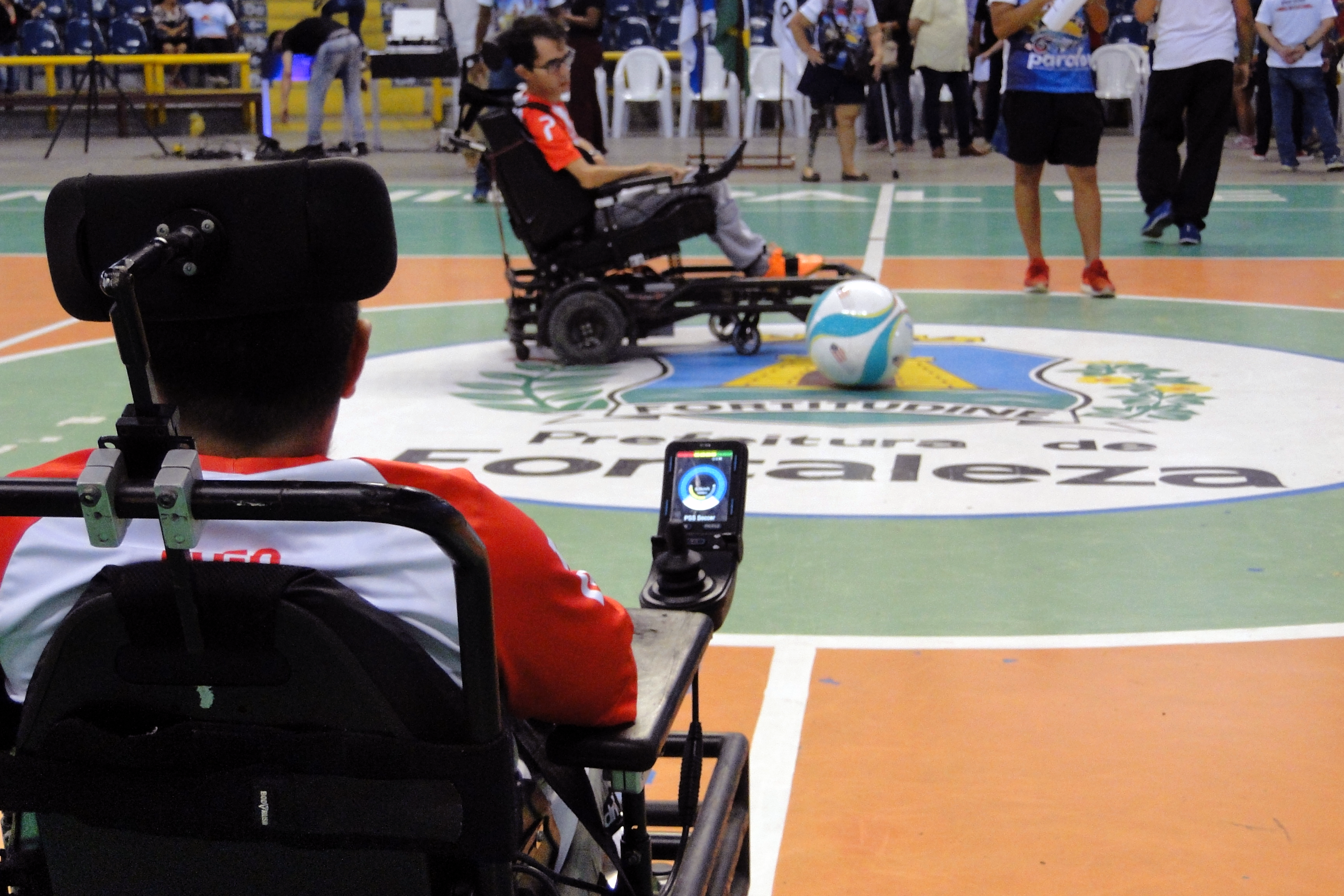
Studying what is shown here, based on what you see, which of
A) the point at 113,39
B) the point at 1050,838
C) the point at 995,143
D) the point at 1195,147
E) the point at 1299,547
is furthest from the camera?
the point at 113,39

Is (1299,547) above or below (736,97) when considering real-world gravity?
below

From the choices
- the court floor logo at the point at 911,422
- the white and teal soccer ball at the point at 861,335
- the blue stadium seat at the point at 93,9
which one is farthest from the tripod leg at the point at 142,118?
the white and teal soccer ball at the point at 861,335

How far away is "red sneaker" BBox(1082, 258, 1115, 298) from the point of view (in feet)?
26.9

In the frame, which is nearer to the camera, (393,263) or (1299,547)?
(393,263)

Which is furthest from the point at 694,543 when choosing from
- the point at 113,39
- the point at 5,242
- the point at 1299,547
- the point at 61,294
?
the point at 113,39

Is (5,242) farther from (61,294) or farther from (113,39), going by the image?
(113,39)

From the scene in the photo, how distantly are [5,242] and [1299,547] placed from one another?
9666 mm

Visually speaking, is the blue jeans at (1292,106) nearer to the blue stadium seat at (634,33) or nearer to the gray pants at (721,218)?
the gray pants at (721,218)

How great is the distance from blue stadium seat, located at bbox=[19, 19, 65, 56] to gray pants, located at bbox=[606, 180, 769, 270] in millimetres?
18311

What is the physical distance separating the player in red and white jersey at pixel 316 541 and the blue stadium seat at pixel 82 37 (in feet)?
75.8

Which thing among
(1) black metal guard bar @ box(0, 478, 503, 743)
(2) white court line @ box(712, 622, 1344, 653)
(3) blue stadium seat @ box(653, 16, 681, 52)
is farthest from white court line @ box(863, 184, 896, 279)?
(3) blue stadium seat @ box(653, 16, 681, 52)

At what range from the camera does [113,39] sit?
2247cm

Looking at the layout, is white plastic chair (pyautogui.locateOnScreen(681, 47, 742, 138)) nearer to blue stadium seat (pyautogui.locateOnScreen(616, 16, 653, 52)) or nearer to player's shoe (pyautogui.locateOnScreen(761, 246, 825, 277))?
blue stadium seat (pyautogui.locateOnScreen(616, 16, 653, 52))

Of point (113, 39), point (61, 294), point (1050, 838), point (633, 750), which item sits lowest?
point (1050, 838)
